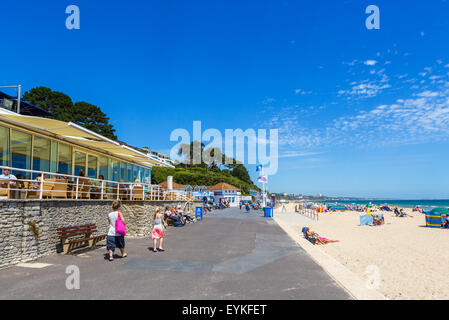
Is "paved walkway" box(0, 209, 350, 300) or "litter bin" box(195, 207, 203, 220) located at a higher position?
"paved walkway" box(0, 209, 350, 300)

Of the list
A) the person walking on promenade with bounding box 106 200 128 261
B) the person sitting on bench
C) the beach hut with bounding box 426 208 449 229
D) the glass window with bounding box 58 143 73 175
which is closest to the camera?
the person walking on promenade with bounding box 106 200 128 261

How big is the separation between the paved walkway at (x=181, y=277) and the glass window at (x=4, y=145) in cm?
448

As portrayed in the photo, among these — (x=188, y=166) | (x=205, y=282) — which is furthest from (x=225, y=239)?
(x=188, y=166)

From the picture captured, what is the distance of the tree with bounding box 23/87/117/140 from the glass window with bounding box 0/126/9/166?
152 ft

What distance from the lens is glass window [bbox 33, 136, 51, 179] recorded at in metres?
11.7

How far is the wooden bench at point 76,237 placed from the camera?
885cm

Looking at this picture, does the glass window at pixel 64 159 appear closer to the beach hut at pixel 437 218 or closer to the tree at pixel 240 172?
the beach hut at pixel 437 218

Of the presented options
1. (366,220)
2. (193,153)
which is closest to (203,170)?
(193,153)

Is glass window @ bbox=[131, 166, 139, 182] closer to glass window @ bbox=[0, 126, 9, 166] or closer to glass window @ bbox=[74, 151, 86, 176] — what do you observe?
glass window @ bbox=[74, 151, 86, 176]

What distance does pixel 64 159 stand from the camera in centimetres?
1348

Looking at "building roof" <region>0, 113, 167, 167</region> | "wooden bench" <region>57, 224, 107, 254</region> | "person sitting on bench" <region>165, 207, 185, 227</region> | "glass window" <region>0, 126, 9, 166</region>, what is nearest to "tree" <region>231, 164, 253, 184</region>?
"person sitting on bench" <region>165, 207, 185, 227</region>

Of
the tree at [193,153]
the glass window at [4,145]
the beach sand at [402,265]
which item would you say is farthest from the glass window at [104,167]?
the tree at [193,153]

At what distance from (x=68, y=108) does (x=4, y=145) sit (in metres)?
50.8
